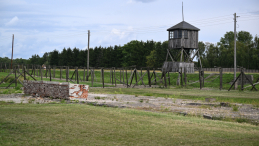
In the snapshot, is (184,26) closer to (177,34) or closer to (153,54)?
(177,34)

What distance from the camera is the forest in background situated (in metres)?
82.4

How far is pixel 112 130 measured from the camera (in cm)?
951

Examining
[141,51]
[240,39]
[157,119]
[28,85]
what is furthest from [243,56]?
[157,119]

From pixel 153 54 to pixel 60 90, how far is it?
7143 centimetres

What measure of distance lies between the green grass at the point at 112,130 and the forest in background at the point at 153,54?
70.9m

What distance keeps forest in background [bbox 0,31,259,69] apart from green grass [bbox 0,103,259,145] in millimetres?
70890

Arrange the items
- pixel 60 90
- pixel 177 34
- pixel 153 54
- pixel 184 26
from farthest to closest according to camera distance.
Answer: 1. pixel 153 54
2. pixel 184 26
3. pixel 177 34
4. pixel 60 90

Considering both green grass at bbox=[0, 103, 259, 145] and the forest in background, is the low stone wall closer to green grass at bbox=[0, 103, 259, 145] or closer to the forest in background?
green grass at bbox=[0, 103, 259, 145]

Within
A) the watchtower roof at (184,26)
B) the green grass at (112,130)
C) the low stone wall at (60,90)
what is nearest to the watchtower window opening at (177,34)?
the watchtower roof at (184,26)

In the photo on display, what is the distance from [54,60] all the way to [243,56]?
71.6m

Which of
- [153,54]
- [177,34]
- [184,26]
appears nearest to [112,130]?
[177,34]

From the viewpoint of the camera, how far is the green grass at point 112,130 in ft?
26.8

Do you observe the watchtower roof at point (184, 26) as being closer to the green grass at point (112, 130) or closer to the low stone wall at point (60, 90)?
the low stone wall at point (60, 90)

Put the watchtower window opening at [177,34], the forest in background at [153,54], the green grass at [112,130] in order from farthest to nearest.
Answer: the forest in background at [153,54] < the watchtower window opening at [177,34] < the green grass at [112,130]
